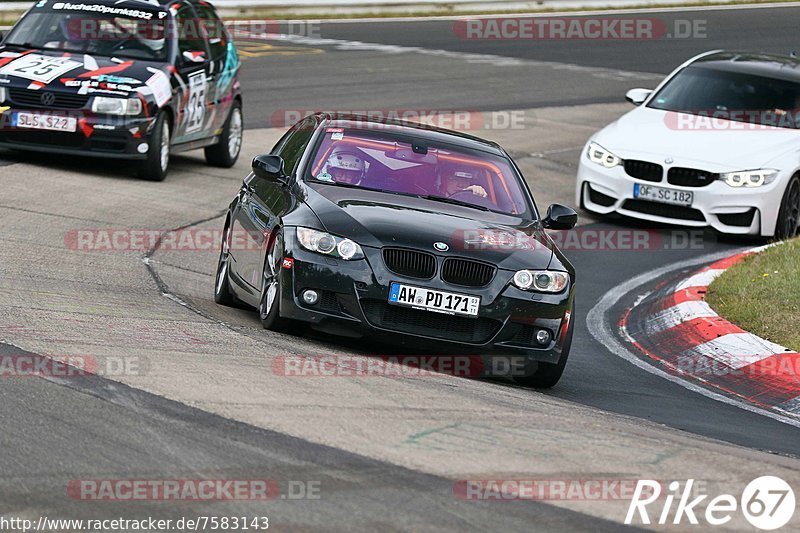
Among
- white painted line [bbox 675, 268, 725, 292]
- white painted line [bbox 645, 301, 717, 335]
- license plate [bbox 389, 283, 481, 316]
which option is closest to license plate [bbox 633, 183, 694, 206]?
white painted line [bbox 675, 268, 725, 292]

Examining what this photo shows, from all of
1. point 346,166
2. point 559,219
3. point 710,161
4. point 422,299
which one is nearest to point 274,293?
point 422,299

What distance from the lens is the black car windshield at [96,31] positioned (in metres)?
15.0

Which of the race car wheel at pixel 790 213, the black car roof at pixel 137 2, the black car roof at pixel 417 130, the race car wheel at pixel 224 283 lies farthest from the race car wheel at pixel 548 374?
the black car roof at pixel 137 2

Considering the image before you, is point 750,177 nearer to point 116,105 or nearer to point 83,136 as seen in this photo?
point 116,105

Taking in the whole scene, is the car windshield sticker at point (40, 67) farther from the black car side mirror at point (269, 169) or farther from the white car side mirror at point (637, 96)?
the white car side mirror at point (637, 96)

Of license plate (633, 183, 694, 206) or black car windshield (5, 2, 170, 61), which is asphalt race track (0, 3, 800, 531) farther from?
black car windshield (5, 2, 170, 61)

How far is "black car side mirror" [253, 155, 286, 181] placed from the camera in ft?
30.6

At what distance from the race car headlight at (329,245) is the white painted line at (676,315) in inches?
134

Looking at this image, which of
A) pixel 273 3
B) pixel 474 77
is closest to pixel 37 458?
pixel 474 77

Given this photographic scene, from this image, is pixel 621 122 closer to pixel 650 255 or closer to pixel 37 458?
pixel 650 255

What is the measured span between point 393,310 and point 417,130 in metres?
2.19

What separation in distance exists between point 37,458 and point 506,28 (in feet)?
94.7

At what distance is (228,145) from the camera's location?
16.9m

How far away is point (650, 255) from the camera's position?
14.4 metres
